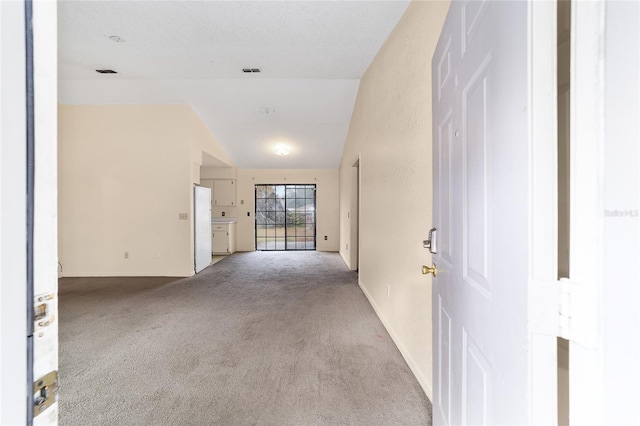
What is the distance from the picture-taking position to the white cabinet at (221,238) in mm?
6973

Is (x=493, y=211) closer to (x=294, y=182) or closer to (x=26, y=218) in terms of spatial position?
(x=26, y=218)

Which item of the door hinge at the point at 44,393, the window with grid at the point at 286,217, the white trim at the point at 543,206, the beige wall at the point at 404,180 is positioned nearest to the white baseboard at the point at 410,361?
the beige wall at the point at 404,180

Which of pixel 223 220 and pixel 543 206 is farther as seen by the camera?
pixel 223 220

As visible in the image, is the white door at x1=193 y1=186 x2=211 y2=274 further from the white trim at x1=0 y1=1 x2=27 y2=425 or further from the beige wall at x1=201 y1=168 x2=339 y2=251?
the white trim at x1=0 y1=1 x2=27 y2=425

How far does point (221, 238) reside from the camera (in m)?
7.02

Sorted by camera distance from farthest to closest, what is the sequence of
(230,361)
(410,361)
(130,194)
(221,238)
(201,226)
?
1. (221,238)
2. (201,226)
3. (130,194)
4. (230,361)
5. (410,361)

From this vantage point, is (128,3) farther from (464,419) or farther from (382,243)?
(464,419)

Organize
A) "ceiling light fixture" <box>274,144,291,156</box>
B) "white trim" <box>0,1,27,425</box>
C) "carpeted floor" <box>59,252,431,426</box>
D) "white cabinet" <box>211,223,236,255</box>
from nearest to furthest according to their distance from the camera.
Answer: "white trim" <box>0,1,27,425</box> → "carpeted floor" <box>59,252,431,426</box> → "ceiling light fixture" <box>274,144,291,156</box> → "white cabinet" <box>211,223,236,255</box>

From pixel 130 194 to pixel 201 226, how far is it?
4.07 feet

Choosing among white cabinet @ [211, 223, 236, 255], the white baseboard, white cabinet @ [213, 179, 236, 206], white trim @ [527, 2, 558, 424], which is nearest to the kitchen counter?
white cabinet @ [211, 223, 236, 255]

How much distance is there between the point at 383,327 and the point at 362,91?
10.3ft

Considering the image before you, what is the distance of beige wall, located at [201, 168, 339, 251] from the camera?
25.3 feet

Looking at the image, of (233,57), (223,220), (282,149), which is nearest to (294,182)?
(282,149)

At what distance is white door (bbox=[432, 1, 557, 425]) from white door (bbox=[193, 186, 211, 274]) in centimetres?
465
